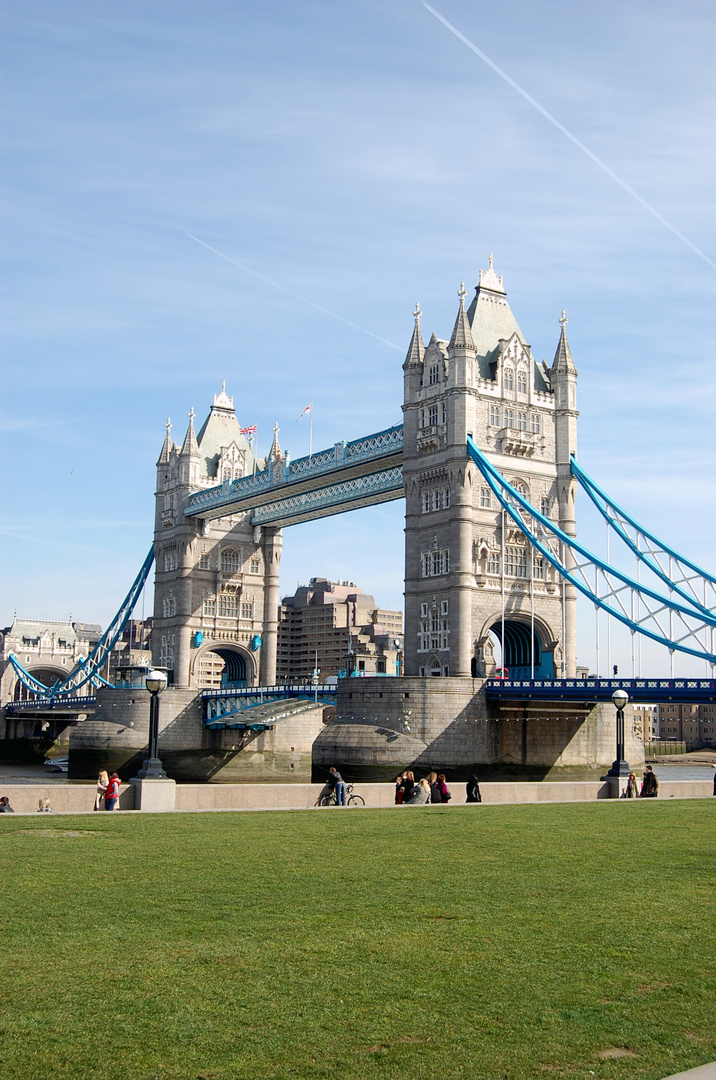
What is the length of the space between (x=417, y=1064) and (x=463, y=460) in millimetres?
49982

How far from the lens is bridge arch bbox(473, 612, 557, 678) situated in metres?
55.1

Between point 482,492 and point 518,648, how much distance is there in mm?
9793

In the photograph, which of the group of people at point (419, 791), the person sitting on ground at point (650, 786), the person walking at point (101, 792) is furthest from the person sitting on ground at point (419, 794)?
the person sitting on ground at point (650, 786)

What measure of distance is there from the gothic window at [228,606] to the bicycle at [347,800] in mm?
58262

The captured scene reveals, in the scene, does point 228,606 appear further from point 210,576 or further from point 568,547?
point 568,547

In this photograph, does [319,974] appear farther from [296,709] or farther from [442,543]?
[296,709]

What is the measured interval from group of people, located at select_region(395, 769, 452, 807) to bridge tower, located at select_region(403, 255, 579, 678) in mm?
28515

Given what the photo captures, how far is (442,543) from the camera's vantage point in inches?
2260

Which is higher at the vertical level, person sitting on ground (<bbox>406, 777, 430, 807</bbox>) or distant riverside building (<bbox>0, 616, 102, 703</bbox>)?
distant riverside building (<bbox>0, 616, 102, 703</bbox>)

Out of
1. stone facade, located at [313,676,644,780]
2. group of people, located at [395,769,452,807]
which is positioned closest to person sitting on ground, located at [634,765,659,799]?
group of people, located at [395,769,452,807]

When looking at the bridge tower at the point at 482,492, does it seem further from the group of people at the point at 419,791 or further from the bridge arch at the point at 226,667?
the group of people at the point at 419,791

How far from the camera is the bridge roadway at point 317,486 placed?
213ft

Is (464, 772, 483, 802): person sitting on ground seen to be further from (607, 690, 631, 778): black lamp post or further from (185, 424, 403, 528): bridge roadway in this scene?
(185, 424, 403, 528): bridge roadway

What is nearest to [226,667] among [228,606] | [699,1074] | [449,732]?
[228,606]
